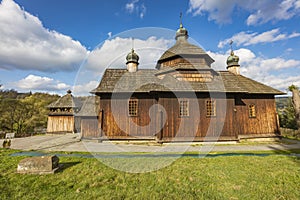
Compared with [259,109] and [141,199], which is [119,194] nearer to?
[141,199]

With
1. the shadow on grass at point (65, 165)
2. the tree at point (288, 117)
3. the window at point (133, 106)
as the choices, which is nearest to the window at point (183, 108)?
the window at point (133, 106)

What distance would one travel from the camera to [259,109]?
14805mm

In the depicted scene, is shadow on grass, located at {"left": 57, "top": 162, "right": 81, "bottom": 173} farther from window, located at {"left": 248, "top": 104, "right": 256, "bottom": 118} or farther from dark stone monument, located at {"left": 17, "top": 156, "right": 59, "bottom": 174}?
window, located at {"left": 248, "top": 104, "right": 256, "bottom": 118}

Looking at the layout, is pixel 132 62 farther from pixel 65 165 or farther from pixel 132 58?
pixel 65 165

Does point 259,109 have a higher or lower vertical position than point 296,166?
higher

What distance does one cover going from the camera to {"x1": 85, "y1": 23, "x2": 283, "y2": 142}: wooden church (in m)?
12.8

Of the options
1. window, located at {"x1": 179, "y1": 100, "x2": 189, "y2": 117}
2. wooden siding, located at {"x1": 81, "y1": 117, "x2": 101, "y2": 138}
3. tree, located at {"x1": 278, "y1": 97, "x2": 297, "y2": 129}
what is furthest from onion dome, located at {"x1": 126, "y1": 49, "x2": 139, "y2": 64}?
tree, located at {"x1": 278, "y1": 97, "x2": 297, "y2": 129}

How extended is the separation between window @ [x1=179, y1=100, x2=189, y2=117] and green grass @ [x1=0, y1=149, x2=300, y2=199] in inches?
241

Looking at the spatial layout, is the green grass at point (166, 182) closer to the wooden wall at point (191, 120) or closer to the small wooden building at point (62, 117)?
the wooden wall at point (191, 120)

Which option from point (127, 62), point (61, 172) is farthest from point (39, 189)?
point (127, 62)

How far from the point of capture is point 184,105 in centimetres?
1308

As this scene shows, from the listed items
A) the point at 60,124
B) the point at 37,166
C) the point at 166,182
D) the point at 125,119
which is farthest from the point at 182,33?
the point at 60,124

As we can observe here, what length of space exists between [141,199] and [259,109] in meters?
15.3

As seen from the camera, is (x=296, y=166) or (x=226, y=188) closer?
(x=226, y=188)
